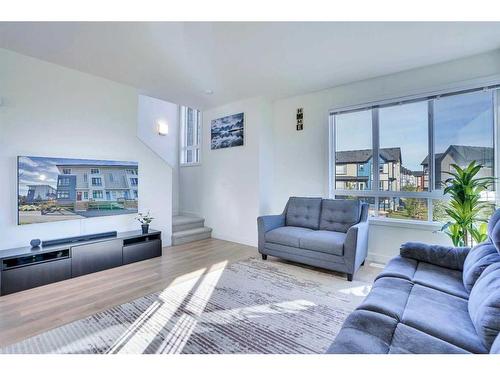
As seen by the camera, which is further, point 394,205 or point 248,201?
point 248,201

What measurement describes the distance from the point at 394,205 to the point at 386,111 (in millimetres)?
1330

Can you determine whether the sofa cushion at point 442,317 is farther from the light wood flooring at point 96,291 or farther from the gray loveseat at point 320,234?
the light wood flooring at point 96,291

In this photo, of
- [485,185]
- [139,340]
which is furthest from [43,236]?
[485,185]

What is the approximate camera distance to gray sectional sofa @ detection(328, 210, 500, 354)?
1096 millimetres

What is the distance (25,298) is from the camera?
242 cm

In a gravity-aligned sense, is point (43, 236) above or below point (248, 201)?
below

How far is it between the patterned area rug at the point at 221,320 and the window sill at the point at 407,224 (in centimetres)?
110

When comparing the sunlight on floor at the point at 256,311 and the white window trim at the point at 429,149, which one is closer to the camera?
the sunlight on floor at the point at 256,311

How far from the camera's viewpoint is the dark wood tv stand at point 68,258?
256cm

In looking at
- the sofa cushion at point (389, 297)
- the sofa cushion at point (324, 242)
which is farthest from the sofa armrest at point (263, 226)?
the sofa cushion at point (389, 297)
